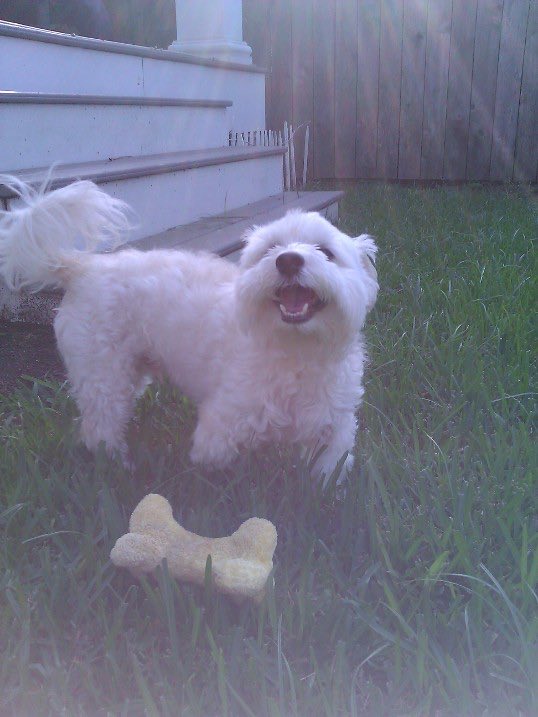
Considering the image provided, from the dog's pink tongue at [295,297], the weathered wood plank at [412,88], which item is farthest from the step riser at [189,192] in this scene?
the weathered wood plank at [412,88]

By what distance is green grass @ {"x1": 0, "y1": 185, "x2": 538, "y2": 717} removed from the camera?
146cm

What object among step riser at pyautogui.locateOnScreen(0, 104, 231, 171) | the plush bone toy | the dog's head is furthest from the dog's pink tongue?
step riser at pyautogui.locateOnScreen(0, 104, 231, 171)

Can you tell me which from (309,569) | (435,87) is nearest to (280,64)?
(435,87)

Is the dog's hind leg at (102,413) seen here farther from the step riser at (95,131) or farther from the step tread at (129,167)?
the step riser at (95,131)

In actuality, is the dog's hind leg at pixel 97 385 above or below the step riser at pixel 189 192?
below

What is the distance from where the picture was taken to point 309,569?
5.89 ft

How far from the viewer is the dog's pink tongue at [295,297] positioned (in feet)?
6.95

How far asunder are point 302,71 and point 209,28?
2.46 meters

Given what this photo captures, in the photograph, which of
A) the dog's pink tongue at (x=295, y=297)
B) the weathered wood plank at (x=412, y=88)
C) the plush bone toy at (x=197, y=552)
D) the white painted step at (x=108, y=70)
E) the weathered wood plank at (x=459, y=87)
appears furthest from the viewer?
the weathered wood plank at (x=412, y=88)

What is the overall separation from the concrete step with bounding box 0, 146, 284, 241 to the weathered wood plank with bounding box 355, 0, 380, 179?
3.29 metres

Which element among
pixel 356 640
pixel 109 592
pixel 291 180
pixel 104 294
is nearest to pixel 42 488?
pixel 109 592

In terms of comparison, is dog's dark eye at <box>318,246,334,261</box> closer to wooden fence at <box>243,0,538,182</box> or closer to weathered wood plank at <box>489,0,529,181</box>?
wooden fence at <box>243,0,538,182</box>

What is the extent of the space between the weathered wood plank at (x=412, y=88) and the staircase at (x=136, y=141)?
315 cm

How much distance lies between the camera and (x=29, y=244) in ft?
8.08
